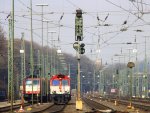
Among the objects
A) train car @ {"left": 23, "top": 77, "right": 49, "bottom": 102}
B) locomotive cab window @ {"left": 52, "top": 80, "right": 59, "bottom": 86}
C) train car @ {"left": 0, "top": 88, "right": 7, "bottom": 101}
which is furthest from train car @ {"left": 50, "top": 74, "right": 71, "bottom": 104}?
train car @ {"left": 0, "top": 88, "right": 7, "bottom": 101}

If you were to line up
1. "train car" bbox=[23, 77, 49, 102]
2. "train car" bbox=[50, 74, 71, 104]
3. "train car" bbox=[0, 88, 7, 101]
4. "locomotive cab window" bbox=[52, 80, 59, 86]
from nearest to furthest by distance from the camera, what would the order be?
"train car" bbox=[50, 74, 71, 104] < "locomotive cab window" bbox=[52, 80, 59, 86] < "train car" bbox=[23, 77, 49, 102] < "train car" bbox=[0, 88, 7, 101]

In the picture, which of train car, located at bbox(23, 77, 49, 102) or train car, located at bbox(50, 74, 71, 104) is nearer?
train car, located at bbox(50, 74, 71, 104)

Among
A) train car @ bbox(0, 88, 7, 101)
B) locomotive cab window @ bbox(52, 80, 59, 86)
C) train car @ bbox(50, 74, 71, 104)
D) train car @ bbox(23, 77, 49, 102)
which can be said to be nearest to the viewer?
train car @ bbox(50, 74, 71, 104)

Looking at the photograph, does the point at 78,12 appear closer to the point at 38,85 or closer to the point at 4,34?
the point at 38,85

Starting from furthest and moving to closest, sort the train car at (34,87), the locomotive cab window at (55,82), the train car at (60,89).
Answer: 1. the train car at (34,87)
2. the locomotive cab window at (55,82)
3. the train car at (60,89)

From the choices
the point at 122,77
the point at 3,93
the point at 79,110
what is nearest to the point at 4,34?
the point at 3,93

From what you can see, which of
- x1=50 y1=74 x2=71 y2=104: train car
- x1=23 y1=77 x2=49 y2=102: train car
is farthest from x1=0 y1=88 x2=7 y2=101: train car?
x1=50 y1=74 x2=71 y2=104: train car

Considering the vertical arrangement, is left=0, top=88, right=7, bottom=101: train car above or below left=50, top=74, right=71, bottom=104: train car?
below

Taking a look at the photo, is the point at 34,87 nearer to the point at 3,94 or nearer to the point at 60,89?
the point at 60,89

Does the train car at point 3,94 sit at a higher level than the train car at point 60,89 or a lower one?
lower

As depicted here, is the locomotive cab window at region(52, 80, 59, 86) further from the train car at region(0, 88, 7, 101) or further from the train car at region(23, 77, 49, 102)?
the train car at region(0, 88, 7, 101)

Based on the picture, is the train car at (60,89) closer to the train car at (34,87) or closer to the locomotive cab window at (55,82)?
the locomotive cab window at (55,82)

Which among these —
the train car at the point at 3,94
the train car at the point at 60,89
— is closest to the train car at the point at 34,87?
the train car at the point at 60,89

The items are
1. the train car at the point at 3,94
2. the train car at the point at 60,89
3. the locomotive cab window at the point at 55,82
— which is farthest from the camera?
the train car at the point at 3,94
